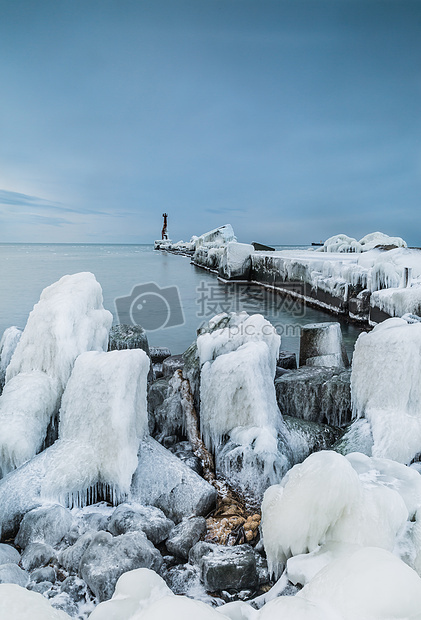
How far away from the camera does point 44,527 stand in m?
3.04

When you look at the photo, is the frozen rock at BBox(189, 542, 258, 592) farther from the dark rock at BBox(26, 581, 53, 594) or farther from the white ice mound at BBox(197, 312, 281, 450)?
the white ice mound at BBox(197, 312, 281, 450)

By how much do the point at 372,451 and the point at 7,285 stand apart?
18.8 meters

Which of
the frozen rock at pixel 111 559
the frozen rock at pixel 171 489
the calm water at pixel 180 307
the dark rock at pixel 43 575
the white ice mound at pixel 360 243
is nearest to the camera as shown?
the frozen rock at pixel 111 559

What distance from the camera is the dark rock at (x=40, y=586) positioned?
8.34 ft

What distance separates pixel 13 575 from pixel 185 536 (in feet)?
3.85

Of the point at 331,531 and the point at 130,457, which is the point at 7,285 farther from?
the point at 331,531

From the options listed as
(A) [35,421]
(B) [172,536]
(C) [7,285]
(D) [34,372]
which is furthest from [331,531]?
(C) [7,285]

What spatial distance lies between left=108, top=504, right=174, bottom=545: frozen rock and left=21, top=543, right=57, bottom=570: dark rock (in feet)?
1.43

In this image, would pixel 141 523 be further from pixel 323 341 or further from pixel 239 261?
pixel 239 261

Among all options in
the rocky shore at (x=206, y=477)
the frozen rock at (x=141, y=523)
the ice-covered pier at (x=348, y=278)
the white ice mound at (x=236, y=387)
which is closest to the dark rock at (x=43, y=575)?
the rocky shore at (x=206, y=477)

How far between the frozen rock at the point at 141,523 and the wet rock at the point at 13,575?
0.66 m

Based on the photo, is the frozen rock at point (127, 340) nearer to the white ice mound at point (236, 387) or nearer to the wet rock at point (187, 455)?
the white ice mound at point (236, 387)

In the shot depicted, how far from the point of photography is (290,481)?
2580 mm

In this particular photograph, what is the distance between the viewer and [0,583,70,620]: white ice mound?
140 centimetres
